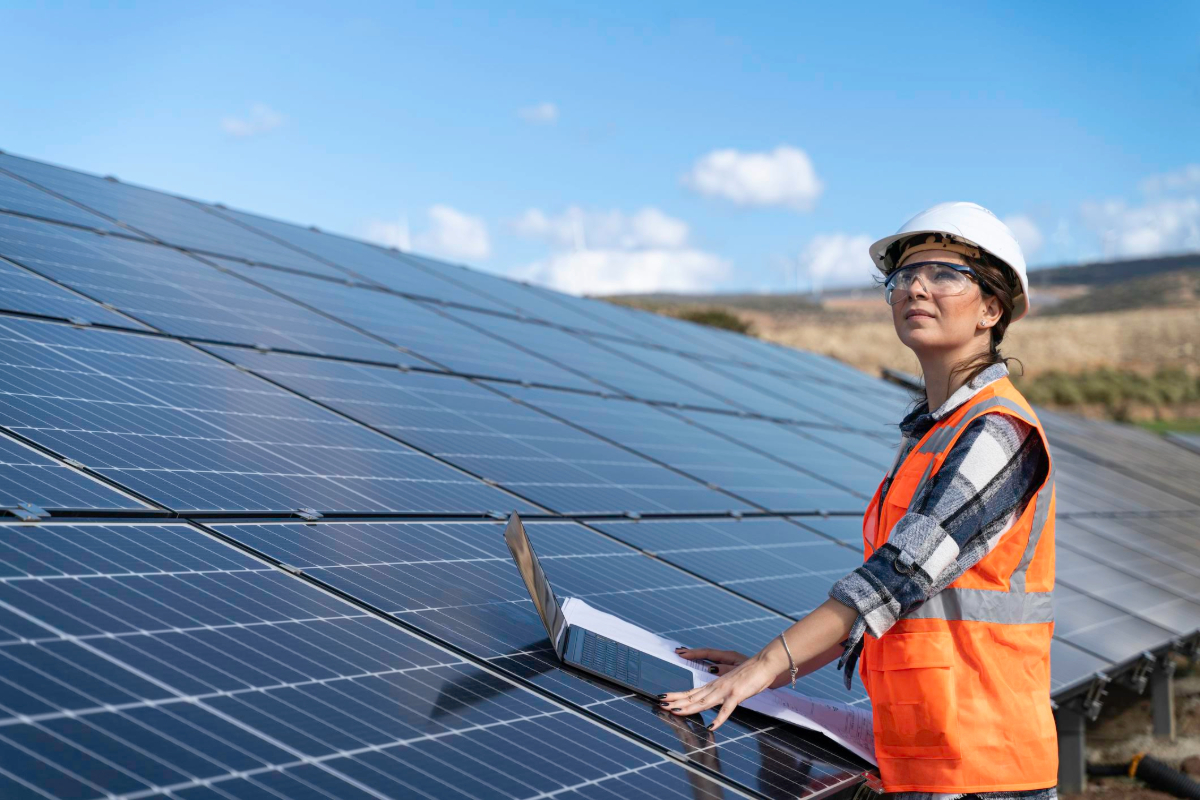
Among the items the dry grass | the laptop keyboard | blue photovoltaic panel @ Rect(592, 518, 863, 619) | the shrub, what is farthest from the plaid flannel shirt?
the dry grass

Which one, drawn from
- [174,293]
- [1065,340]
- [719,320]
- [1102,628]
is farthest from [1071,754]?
[1065,340]

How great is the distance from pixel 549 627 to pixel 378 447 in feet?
9.34

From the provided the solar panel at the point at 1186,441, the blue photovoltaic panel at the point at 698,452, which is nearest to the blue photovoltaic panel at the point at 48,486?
the blue photovoltaic panel at the point at 698,452

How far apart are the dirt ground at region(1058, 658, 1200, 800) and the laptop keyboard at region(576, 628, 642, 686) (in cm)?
818

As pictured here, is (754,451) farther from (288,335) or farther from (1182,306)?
(1182,306)

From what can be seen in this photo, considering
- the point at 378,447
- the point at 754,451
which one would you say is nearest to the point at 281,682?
the point at 378,447

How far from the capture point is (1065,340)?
112750 millimetres

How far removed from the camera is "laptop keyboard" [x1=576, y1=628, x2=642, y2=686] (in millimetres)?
4891

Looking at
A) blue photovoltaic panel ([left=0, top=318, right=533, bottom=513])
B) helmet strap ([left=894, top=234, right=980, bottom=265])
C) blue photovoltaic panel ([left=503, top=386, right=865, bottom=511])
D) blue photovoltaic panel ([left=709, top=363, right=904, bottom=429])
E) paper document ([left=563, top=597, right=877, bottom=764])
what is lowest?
paper document ([left=563, top=597, right=877, bottom=764])

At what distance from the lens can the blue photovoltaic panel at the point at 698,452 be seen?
10.3 metres

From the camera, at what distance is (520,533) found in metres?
4.59

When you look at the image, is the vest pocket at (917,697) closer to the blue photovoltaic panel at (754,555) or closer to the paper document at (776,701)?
the paper document at (776,701)

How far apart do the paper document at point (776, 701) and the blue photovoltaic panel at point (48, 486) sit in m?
2.04

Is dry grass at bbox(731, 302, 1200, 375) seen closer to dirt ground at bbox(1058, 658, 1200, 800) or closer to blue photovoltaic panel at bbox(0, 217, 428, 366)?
Result: dirt ground at bbox(1058, 658, 1200, 800)
